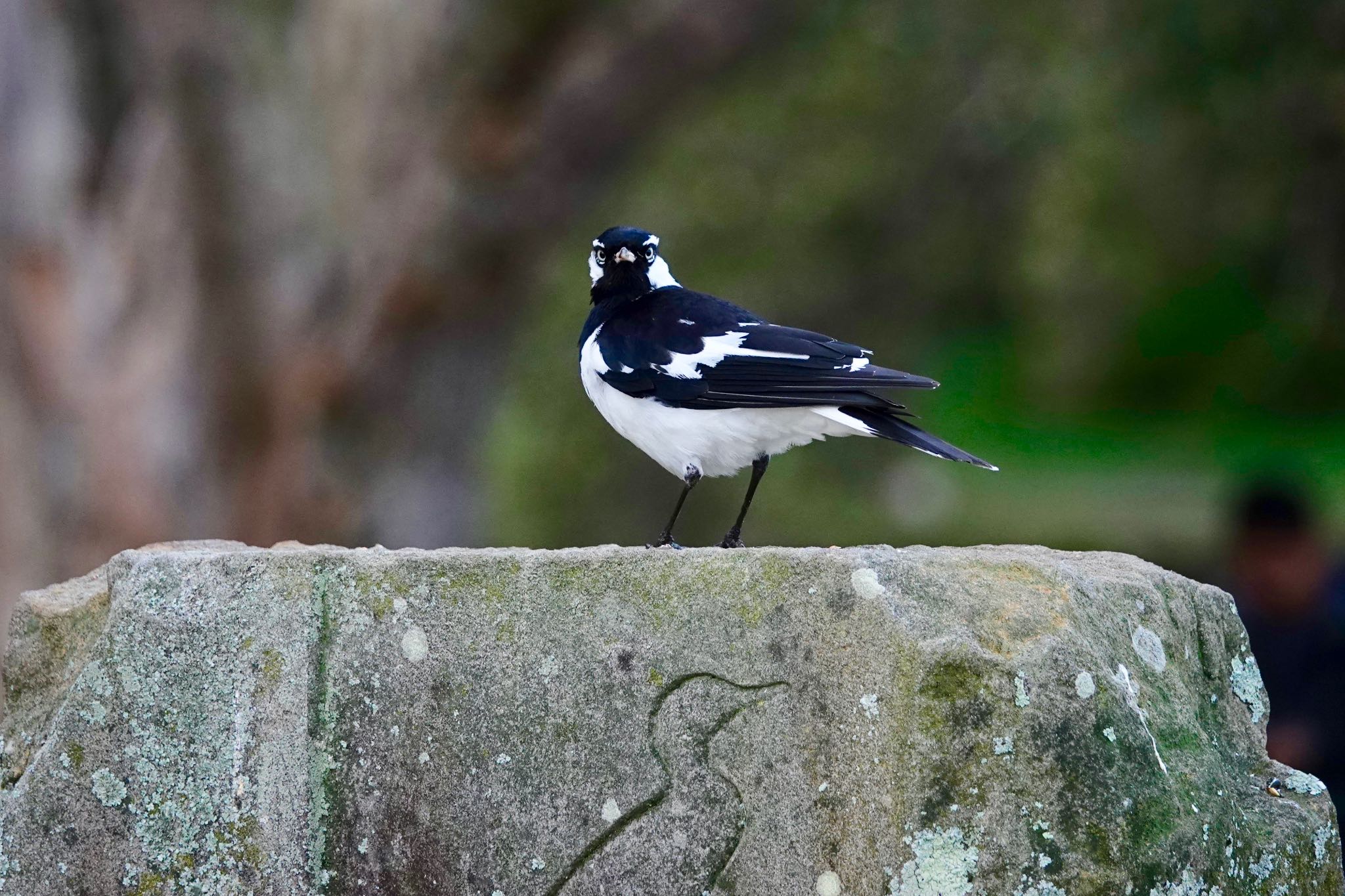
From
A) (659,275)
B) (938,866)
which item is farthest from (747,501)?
(938,866)

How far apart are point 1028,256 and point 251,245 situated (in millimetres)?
12839

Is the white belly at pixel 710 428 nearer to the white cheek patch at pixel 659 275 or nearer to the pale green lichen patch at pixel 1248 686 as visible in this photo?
the white cheek patch at pixel 659 275

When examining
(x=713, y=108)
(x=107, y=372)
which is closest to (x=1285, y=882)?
(x=107, y=372)

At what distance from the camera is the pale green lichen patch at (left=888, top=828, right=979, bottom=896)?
3051 millimetres

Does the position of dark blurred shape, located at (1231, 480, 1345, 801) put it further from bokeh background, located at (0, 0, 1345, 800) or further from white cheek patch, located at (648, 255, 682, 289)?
white cheek patch, located at (648, 255, 682, 289)

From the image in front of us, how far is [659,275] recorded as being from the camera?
15.9ft

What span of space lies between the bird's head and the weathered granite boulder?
1.55 m

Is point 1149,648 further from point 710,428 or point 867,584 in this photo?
point 710,428

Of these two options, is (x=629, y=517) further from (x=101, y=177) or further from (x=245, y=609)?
(x=245, y=609)

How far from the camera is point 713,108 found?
12766 mm

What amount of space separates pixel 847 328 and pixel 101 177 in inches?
370

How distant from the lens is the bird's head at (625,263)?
4.72 metres

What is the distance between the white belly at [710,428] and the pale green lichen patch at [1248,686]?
102cm

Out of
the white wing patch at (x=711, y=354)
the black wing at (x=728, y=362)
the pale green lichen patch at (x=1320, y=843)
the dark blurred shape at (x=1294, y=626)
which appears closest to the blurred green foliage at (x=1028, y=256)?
the dark blurred shape at (x=1294, y=626)
